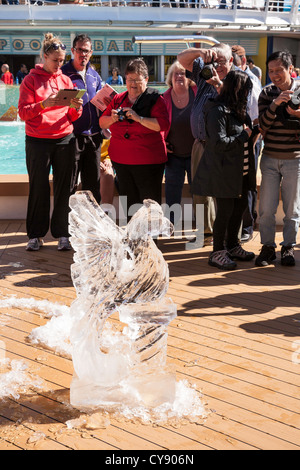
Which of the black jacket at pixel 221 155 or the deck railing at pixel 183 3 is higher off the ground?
the deck railing at pixel 183 3

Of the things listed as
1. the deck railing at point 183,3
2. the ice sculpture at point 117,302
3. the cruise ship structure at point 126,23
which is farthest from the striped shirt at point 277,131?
the deck railing at point 183,3

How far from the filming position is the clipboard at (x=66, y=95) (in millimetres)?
4344

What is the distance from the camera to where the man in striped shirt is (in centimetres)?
421

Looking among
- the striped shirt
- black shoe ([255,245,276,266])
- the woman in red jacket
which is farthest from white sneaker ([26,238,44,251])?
the striped shirt

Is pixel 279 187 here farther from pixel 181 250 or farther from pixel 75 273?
pixel 75 273

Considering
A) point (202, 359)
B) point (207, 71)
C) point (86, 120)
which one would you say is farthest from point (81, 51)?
point (202, 359)

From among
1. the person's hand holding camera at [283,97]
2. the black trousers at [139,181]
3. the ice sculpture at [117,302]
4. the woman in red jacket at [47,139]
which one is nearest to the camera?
the ice sculpture at [117,302]

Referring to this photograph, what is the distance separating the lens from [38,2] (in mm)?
24094

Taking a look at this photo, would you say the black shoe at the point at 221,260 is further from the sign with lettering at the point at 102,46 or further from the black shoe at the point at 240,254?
the sign with lettering at the point at 102,46

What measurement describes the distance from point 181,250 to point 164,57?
22345 millimetres

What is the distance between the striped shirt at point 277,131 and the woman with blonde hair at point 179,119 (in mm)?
732

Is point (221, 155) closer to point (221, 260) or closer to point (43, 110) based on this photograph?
point (221, 260)

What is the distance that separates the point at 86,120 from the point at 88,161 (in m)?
0.37
